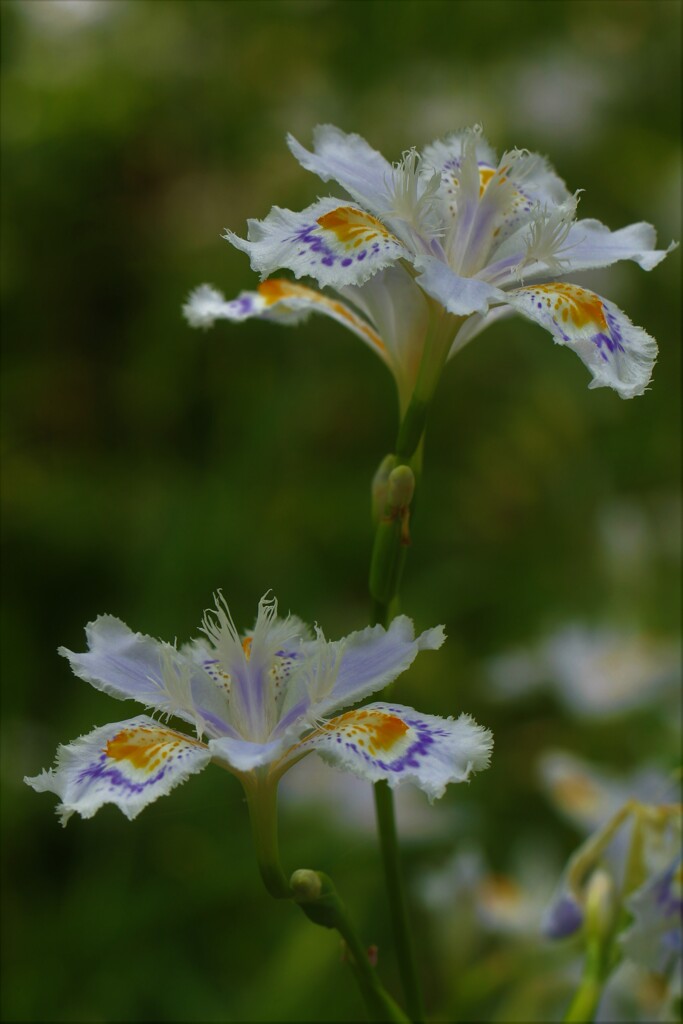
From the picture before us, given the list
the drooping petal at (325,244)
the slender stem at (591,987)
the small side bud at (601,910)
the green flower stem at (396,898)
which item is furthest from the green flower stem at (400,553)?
the small side bud at (601,910)

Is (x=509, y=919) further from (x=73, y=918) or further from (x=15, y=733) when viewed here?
(x=15, y=733)

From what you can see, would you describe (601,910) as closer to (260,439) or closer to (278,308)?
(278,308)

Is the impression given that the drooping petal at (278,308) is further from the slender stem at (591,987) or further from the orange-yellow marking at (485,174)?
the slender stem at (591,987)

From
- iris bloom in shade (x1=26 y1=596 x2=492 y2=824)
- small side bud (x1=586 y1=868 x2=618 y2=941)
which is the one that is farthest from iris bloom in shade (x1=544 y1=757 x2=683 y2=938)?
iris bloom in shade (x1=26 y1=596 x2=492 y2=824)

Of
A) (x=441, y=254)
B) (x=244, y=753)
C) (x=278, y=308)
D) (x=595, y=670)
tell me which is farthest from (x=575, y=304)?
(x=595, y=670)

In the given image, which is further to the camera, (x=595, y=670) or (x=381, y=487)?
(x=595, y=670)
